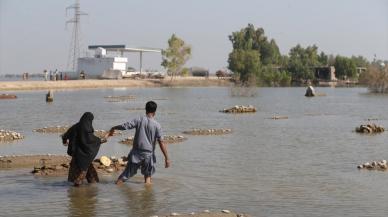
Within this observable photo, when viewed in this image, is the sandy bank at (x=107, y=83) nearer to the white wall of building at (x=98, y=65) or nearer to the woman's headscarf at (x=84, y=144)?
the white wall of building at (x=98, y=65)

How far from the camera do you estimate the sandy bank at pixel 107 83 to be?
77.6 meters

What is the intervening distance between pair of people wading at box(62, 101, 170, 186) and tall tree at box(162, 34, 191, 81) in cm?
9651

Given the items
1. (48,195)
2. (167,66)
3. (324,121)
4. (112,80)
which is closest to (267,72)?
(167,66)

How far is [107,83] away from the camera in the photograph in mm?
91438

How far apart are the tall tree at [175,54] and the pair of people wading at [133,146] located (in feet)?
317

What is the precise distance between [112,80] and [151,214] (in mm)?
87122

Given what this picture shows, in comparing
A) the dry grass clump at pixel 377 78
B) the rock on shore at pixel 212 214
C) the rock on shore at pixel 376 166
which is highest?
the dry grass clump at pixel 377 78

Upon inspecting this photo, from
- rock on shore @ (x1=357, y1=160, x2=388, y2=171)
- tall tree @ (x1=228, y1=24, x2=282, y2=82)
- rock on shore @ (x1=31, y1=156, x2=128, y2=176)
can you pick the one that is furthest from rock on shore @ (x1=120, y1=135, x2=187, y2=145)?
tall tree @ (x1=228, y1=24, x2=282, y2=82)

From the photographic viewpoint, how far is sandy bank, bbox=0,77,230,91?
77.6 m

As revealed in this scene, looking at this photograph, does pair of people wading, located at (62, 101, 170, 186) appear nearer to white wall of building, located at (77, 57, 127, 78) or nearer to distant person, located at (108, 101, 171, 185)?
distant person, located at (108, 101, 171, 185)

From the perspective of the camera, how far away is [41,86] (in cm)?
7875

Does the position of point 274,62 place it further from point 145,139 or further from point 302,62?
point 145,139

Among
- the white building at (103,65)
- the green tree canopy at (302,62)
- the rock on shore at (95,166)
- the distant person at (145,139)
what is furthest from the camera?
the green tree canopy at (302,62)

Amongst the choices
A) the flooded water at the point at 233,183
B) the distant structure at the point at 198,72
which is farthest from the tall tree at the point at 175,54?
the flooded water at the point at 233,183
